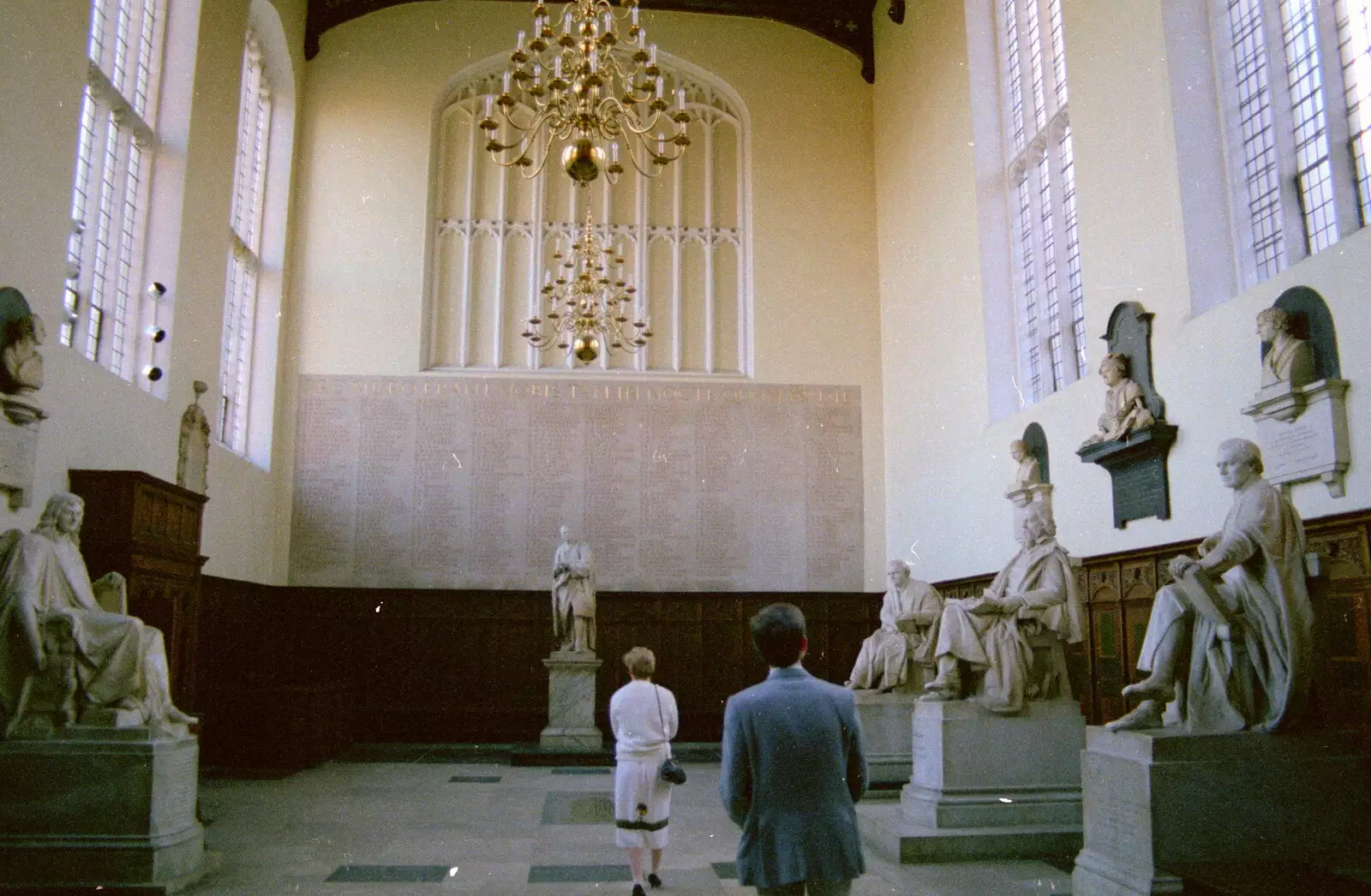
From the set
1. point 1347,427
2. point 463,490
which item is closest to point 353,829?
point 1347,427

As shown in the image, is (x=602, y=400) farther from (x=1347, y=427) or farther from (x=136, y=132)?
(x=1347, y=427)

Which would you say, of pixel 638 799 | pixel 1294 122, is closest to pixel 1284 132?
pixel 1294 122

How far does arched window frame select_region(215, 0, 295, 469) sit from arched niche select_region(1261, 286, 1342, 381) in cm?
1117

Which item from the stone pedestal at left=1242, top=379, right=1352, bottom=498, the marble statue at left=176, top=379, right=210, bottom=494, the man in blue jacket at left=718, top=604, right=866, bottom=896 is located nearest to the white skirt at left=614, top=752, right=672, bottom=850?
the man in blue jacket at left=718, top=604, right=866, bottom=896

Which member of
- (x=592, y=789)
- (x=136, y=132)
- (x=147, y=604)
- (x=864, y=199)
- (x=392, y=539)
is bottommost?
(x=592, y=789)

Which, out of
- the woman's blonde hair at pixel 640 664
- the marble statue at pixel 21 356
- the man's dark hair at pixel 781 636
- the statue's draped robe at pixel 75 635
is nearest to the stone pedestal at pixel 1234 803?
the woman's blonde hair at pixel 640 664

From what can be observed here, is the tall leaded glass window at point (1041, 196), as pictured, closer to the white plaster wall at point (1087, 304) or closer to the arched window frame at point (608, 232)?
the white plaster wall at point (1087, 304)

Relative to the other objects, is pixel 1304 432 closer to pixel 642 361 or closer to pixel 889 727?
pixel 889 727

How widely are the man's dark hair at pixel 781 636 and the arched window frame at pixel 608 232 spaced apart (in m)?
12.3

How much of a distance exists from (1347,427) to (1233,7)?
3.74 metres

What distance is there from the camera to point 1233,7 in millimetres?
8227

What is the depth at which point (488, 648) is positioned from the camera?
1398cm

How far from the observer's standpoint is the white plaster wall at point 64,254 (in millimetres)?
7613

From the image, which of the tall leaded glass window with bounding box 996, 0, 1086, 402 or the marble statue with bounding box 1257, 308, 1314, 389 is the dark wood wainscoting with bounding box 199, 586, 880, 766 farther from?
the marble statue with bounding box 1257, 308, 1314, 389
